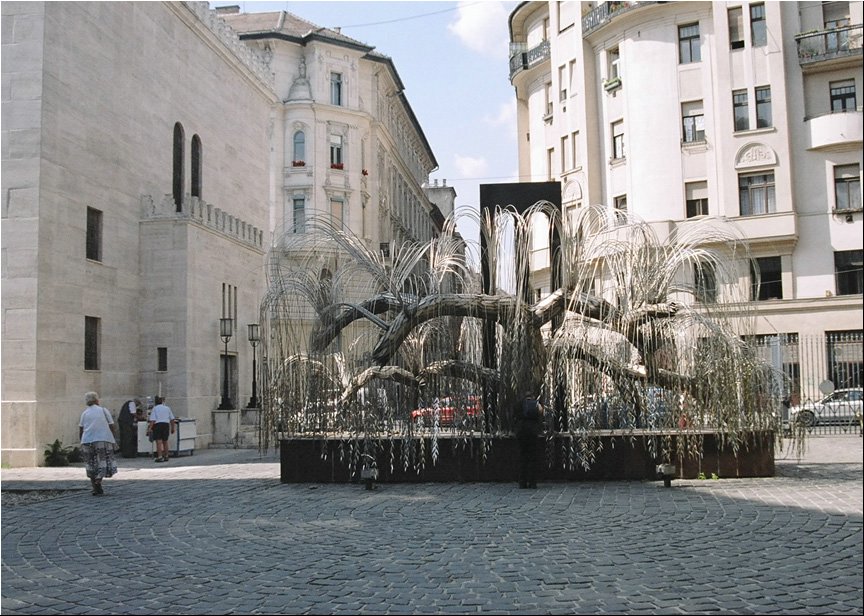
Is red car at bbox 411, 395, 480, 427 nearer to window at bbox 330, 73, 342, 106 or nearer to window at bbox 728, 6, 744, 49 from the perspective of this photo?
window at bbox 728, 6, 744, 49

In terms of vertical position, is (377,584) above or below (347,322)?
below

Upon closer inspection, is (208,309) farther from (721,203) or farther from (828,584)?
(828,584)

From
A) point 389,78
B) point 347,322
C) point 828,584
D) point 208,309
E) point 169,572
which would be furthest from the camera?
point 389,78

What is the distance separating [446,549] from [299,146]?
46152mm

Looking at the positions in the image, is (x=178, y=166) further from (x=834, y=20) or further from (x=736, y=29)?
(x=834, y=20)

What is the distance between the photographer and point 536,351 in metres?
→ 15.8

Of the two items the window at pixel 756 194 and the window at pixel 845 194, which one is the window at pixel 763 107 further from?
the window at pixel 845 194

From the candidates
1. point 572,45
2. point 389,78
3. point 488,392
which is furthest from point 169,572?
point 389,78

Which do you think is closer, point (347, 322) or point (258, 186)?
point (347, 322)

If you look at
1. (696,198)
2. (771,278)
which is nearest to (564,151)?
(696,198)

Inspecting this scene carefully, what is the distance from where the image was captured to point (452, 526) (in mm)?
11156

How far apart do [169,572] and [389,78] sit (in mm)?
56068

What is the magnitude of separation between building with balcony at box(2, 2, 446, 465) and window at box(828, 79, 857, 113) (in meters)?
19.7

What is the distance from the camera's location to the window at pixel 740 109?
35.8m
